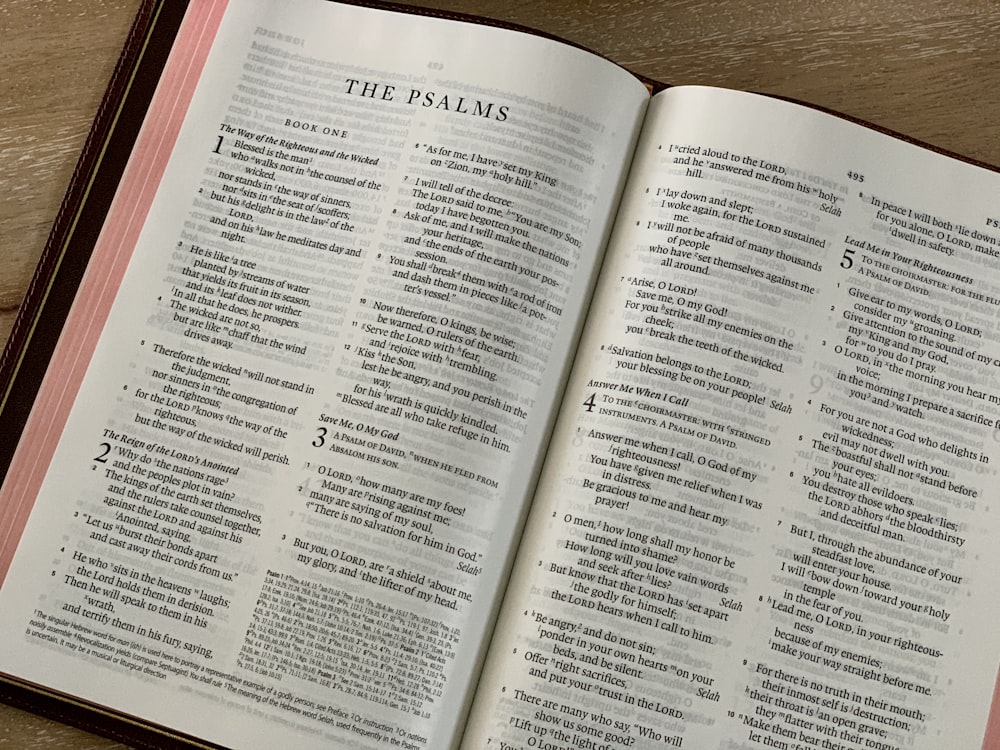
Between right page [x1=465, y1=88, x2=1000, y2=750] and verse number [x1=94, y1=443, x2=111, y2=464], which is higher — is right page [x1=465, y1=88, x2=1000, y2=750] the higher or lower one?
the higher one

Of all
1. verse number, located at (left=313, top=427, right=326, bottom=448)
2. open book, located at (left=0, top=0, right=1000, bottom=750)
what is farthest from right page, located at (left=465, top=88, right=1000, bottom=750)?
verse number, located at (left=313, top=427, right=326, bottom=448)

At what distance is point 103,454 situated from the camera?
0.59 metres

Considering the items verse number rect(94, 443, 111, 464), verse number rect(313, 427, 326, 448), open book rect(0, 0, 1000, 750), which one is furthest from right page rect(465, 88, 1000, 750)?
verse number rect(94, 443, 111, 464)

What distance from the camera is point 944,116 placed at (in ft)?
2.12

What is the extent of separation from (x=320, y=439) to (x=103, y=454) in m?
0.14

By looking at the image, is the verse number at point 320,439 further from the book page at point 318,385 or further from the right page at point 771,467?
the right page at point 771,467

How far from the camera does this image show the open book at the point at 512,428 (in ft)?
1.82

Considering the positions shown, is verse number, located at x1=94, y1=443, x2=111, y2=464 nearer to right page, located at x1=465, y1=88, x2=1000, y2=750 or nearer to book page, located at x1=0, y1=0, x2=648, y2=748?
book page, located at x1=0, y1=0, x2=648, y2=748

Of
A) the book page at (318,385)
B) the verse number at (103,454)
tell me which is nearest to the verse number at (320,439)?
the book page at (318,385)

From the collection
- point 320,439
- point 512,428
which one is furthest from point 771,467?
point 320,439

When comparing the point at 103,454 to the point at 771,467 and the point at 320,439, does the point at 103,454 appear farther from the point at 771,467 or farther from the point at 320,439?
the point at 771,467

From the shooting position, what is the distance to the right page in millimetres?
553

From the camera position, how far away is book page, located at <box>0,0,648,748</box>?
21.9 inches

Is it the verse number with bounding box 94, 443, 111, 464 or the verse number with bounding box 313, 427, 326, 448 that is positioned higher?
the verse number with bounding box 313, 427, 326, 448
